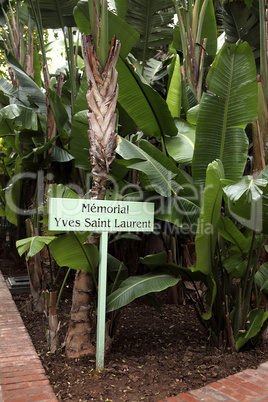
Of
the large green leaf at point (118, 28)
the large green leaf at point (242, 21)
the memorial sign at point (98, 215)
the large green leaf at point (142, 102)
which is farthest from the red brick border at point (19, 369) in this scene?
the large green leaf at point (242, 21)

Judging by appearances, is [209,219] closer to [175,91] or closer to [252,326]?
[252,326]

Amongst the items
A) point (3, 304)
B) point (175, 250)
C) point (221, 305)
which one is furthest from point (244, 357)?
point (3, 304)

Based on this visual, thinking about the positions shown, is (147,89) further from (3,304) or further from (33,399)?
(3,304)

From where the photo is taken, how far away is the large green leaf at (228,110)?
327cm

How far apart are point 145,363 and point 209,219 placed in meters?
1.34

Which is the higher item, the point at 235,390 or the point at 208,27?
the point at 208,27

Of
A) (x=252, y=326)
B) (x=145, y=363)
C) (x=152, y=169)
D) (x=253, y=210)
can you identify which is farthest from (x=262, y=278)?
(x=152, y=169)

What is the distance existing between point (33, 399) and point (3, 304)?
97.8 inches

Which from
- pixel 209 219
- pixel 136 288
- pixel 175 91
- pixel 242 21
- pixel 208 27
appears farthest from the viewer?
pixel 242 21

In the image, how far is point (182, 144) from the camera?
3727 mm

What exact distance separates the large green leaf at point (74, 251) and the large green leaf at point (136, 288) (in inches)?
13.4

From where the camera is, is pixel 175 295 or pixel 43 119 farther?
pixel 175 295

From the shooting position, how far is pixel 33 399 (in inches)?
101

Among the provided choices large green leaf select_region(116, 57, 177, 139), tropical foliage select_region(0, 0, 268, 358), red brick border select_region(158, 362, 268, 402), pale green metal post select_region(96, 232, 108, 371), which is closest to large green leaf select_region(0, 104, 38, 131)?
tropical foliage select_region(0, 0, 268, 358)
